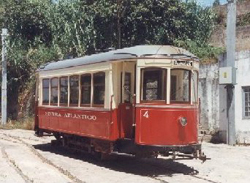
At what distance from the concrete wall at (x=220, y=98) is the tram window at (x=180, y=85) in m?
6.69

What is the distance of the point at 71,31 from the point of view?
87.1 feet

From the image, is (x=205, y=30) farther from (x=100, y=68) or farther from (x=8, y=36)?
(x=100, y=68)

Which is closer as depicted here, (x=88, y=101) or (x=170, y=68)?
(x=170, y=68)

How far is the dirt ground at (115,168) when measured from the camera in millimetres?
10250

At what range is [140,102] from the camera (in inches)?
429

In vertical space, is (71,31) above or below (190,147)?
above

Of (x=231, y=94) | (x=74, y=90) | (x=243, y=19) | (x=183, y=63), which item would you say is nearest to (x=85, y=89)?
(x=74, y=90)

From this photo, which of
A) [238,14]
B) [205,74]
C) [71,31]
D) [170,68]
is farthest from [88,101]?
[238,14]

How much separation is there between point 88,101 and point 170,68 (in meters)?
2.97

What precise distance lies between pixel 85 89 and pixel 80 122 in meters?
1.04

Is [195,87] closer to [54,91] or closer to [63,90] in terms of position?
[63,90]

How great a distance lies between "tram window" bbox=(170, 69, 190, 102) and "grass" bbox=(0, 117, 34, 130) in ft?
53.6

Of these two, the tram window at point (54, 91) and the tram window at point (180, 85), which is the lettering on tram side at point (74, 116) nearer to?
the tram window at point (54, 91)

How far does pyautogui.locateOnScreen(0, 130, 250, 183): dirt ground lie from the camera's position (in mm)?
10250
